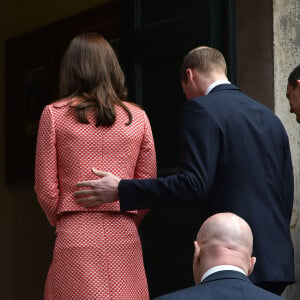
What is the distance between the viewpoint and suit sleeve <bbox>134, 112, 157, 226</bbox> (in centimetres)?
443

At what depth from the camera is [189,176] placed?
4.25m

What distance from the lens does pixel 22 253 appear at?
884cm

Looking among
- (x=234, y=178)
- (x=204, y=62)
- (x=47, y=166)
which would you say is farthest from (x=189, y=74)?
(x=47, y=166)

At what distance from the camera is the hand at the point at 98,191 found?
13.8ft

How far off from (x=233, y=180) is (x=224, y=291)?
1.46m

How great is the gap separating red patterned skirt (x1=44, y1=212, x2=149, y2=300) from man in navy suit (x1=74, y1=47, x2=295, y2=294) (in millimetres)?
85

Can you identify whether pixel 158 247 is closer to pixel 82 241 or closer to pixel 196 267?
pixel 82 241

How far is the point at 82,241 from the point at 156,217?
1.62 metres

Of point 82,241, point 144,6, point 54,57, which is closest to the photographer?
point 82,241

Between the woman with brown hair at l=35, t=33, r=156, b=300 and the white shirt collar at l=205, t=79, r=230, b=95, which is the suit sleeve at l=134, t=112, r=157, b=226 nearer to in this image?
the woman with brown hair at l=35, t=33, r=156, b=300

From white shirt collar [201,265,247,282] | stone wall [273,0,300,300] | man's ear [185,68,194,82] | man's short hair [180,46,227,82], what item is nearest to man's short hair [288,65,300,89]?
man's short hair [180,46,227,82]

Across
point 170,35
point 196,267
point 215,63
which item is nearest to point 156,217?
point 170,35

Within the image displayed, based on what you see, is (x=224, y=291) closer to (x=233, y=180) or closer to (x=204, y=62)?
(x=233, y=180)

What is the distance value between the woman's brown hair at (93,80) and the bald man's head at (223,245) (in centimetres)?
115
